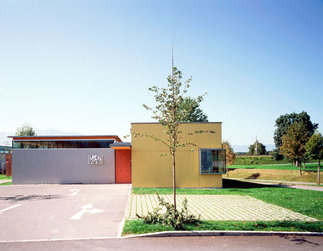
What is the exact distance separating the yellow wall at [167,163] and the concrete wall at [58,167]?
211 inches

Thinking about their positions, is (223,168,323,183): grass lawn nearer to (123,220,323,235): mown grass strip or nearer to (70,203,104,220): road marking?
(123,220,323,235): mown grass strip

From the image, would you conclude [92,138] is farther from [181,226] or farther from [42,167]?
[181,226]

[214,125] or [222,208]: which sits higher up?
[214,125]

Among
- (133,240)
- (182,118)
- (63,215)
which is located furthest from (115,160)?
(133,240)

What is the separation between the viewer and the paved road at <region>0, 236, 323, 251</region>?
251 inches

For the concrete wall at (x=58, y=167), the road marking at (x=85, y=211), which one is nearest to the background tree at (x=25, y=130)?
the concrete wall at (x=58, y=167)

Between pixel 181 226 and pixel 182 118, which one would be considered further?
pixel 182 118

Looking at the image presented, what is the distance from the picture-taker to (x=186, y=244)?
6672mm

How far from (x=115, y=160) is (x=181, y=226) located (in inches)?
650

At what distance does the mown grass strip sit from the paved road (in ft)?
1.79

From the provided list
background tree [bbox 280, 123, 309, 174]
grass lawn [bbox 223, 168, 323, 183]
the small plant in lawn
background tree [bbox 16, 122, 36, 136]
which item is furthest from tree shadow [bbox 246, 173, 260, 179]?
background tree [bbox 16, 122, 36, 136]

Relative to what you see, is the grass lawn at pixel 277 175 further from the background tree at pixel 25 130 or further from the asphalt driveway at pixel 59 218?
the background tree at pixel 25 130

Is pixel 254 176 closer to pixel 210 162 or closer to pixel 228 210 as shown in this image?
pixel 210 162

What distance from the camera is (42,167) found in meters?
23.2
